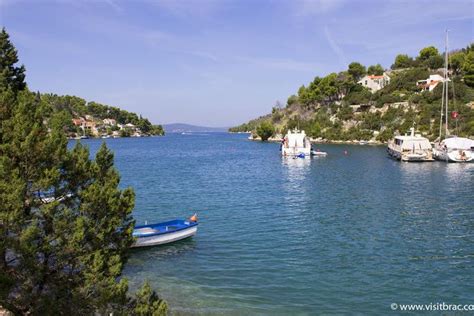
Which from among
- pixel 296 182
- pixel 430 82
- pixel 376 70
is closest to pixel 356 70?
pixel 376 70

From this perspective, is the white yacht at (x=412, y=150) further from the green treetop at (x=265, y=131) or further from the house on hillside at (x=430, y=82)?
the green treetop at (x=265, y=131)

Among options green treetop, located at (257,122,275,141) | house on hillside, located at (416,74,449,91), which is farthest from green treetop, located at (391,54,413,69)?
green treetop, located at (257,122,275,141)

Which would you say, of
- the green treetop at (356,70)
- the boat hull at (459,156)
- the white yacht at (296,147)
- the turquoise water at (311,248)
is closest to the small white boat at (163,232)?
the turquoise water at (311,248)

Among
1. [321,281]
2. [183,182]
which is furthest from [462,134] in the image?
[321,281]

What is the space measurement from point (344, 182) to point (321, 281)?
35202 millimetres

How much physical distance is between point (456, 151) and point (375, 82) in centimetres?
9023

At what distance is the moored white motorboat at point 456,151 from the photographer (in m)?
75.2

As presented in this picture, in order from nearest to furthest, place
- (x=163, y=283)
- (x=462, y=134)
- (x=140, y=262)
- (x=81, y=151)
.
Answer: (x=81, y=151) → (x=163, y=283) → (x=140, y=262) → (x=462, y=134)

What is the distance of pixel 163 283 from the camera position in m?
20.2

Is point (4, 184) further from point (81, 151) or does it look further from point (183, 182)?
point (183, 182)

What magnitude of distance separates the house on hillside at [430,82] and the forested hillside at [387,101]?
317mm

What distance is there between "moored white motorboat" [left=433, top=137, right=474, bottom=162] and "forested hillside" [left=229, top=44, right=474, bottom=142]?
29388mm

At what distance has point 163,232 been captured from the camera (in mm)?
26125

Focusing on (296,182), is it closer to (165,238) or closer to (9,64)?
(165,238)
